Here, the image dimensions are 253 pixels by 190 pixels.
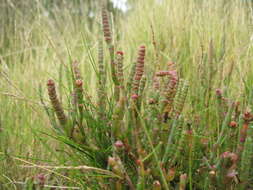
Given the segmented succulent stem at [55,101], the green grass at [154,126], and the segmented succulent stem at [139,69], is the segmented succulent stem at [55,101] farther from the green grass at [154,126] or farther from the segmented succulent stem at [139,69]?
the segmented succulent stem at [139,69]

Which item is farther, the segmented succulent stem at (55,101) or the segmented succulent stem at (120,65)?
the segmented succulent stem at (120,65)

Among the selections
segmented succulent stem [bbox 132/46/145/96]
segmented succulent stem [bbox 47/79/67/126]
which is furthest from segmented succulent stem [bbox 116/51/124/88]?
segmented succulent stem [bbox 47/79/67/126]

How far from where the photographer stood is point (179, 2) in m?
2.72

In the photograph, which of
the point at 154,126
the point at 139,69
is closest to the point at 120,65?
the point at 139,69

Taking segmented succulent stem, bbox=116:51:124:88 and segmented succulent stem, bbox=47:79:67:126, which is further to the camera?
segmented succulent stem, bbox=116:51:124:88

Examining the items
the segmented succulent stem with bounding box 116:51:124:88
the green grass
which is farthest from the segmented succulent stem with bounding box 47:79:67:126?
the segmented succulent stem with bounding box 116:51:124:88

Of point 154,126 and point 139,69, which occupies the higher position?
point 139,69

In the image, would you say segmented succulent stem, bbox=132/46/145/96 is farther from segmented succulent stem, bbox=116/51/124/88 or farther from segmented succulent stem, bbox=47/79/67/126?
segmented succulent stem, bbox=47/79/67/126

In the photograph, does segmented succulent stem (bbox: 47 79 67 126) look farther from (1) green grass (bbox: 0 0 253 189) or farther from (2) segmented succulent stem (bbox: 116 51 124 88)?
(2) segmented succulent stem (bbox: 116 51 124 88)

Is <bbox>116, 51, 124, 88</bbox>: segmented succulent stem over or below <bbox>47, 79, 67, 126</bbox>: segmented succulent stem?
over

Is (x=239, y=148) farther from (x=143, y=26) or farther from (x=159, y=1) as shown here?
(x=159, y=1)

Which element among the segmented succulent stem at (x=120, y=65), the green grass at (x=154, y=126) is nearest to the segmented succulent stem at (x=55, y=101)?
the green grass at (x=154, y=126)

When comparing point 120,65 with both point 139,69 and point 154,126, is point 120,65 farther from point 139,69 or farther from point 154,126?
point 154,126

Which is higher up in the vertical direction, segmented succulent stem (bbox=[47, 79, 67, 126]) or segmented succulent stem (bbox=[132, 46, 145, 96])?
segmented succulent stem (bbox=[132, 46, 145, 96])
